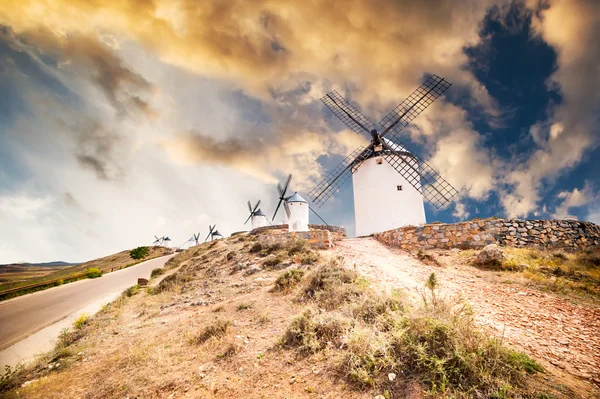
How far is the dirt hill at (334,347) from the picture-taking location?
3.36 m

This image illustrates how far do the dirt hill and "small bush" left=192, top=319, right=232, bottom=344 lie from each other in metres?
0.03

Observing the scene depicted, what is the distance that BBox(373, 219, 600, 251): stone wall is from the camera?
496 inches

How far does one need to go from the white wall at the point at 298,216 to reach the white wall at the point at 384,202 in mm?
8324

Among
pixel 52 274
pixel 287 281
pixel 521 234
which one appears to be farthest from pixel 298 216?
pixel 52 274

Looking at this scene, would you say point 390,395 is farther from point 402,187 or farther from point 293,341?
point 402,187

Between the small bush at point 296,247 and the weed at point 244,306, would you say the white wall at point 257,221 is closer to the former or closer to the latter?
the small bush at point 296,247

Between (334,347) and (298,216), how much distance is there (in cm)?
2497

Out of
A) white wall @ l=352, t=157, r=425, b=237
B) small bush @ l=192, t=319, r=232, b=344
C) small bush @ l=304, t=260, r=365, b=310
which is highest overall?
white wall @ l=352, t=157, r=425, b=237

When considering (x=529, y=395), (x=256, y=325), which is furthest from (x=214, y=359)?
(x=529, y=395)

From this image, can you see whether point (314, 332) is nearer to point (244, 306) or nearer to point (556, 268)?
point (244, 306)

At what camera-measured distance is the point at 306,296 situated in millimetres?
7398

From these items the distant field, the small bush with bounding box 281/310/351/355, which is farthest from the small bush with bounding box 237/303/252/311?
the distant field

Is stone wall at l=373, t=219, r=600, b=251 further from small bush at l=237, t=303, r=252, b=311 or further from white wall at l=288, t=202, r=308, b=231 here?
white wall at l=288, t=202, r=308, b=231

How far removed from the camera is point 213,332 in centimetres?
603
